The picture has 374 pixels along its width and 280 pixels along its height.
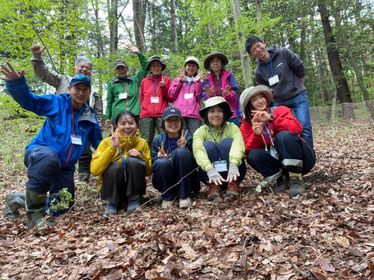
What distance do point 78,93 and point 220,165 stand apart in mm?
2261

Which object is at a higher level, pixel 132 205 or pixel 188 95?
pixel 188 95

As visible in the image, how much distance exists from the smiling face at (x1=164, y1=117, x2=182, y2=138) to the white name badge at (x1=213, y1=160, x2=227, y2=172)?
813 mm

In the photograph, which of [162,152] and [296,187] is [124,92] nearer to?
[162,152]

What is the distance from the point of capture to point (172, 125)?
5.06 metres

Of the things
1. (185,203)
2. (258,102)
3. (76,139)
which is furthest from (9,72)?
(258,102)

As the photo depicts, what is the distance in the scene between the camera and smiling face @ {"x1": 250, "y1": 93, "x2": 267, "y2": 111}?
4.82m

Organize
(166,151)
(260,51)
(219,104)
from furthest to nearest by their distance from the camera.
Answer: (260,51) → (166,151) → (219,104)

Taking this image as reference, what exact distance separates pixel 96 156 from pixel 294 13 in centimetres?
1586

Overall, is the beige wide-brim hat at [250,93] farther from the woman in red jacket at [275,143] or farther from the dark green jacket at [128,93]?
the dark green jacket at [128,93]

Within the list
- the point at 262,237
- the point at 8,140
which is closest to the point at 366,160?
the point at 262,237

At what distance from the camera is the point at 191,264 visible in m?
2.83

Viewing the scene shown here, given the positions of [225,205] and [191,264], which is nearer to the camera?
[191,264]

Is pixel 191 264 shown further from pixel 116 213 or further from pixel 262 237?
pixel 116 213

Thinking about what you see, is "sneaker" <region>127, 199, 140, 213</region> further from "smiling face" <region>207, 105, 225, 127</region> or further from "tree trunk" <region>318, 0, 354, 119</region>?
"tree trunk" <region>318, 0, 354, 119</region>
